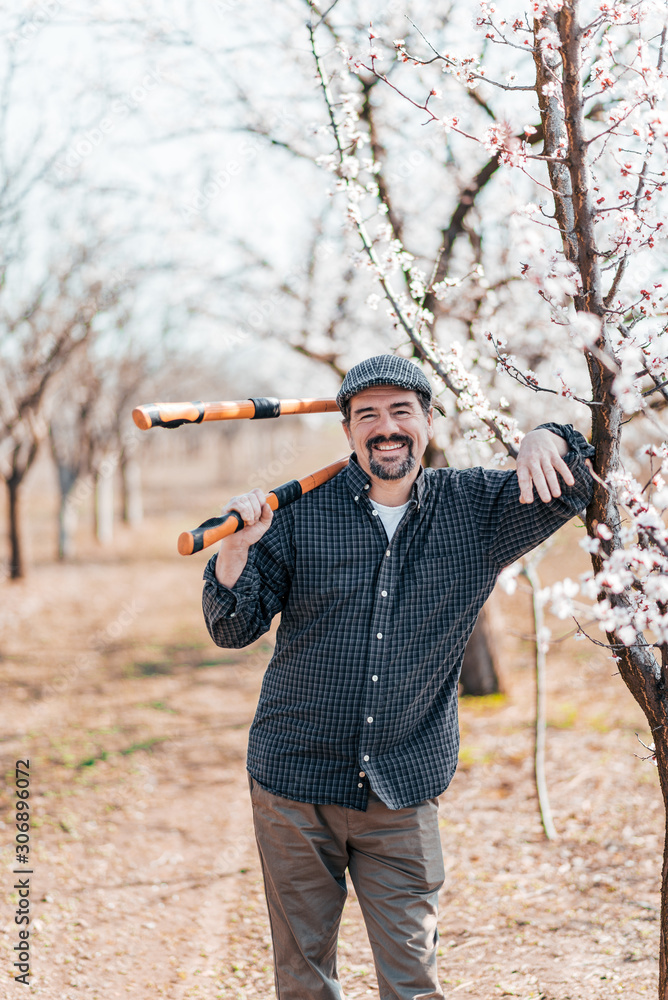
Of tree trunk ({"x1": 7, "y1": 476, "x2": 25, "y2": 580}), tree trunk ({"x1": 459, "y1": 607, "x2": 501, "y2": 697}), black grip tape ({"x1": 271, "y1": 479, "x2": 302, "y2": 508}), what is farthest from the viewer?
tree trunk ({"x1": 7, "y1": 476, "x2": 25, "y2": 580})

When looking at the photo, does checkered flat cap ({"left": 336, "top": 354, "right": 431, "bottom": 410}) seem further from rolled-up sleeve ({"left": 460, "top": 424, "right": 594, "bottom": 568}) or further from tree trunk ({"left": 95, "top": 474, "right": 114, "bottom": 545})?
tree trunk ({"left": 95, "top": 474, "right": 114, "bottom": 545})

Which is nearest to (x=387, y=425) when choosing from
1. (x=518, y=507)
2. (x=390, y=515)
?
(x=390, y=515)

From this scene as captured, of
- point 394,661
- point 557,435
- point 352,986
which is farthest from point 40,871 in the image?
point 557,435

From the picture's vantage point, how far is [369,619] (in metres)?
2.29

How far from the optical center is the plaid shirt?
2.23 m

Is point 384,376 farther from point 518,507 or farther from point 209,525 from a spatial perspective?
point 209,525

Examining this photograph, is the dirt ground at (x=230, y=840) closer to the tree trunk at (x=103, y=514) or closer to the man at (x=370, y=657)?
the man at (x=370, y=657)

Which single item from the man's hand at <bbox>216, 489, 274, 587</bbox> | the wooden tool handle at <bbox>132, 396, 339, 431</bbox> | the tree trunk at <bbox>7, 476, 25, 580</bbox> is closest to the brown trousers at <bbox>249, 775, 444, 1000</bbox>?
the man's hand at <bbox>216, 489, 274, 587</bbox>

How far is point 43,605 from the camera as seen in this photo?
1075cm

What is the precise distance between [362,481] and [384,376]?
0.35m

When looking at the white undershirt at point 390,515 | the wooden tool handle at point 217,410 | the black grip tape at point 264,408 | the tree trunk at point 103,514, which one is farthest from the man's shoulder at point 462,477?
the tree trunk at point 103,514

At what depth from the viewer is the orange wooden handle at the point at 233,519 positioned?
1871 mm

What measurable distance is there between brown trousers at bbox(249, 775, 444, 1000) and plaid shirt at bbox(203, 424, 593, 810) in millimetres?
75

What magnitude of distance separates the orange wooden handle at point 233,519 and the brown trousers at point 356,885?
0.86 m
